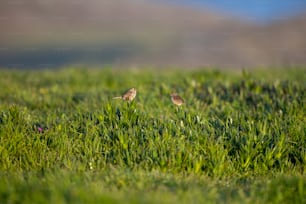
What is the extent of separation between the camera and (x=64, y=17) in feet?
142

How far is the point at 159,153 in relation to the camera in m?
5.01

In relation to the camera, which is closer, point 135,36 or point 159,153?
point 159,153

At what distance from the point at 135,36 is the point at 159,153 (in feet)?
115

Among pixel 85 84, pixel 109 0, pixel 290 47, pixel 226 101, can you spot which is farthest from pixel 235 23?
pixel 226 101

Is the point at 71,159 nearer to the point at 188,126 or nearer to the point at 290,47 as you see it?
the point at 188,126

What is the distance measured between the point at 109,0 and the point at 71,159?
4605 centimetres

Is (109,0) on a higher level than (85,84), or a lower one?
higher

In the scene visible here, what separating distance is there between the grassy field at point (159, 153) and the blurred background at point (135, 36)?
63.2ft

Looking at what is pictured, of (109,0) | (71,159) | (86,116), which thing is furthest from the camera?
(109,0)

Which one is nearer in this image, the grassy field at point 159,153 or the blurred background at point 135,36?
the grassy field at point 159,153

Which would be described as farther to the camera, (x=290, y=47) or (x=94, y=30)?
(x=94, y=30)

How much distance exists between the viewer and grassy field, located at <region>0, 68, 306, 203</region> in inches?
163

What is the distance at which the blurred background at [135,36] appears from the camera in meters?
30.7

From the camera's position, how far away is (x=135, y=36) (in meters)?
39.6
